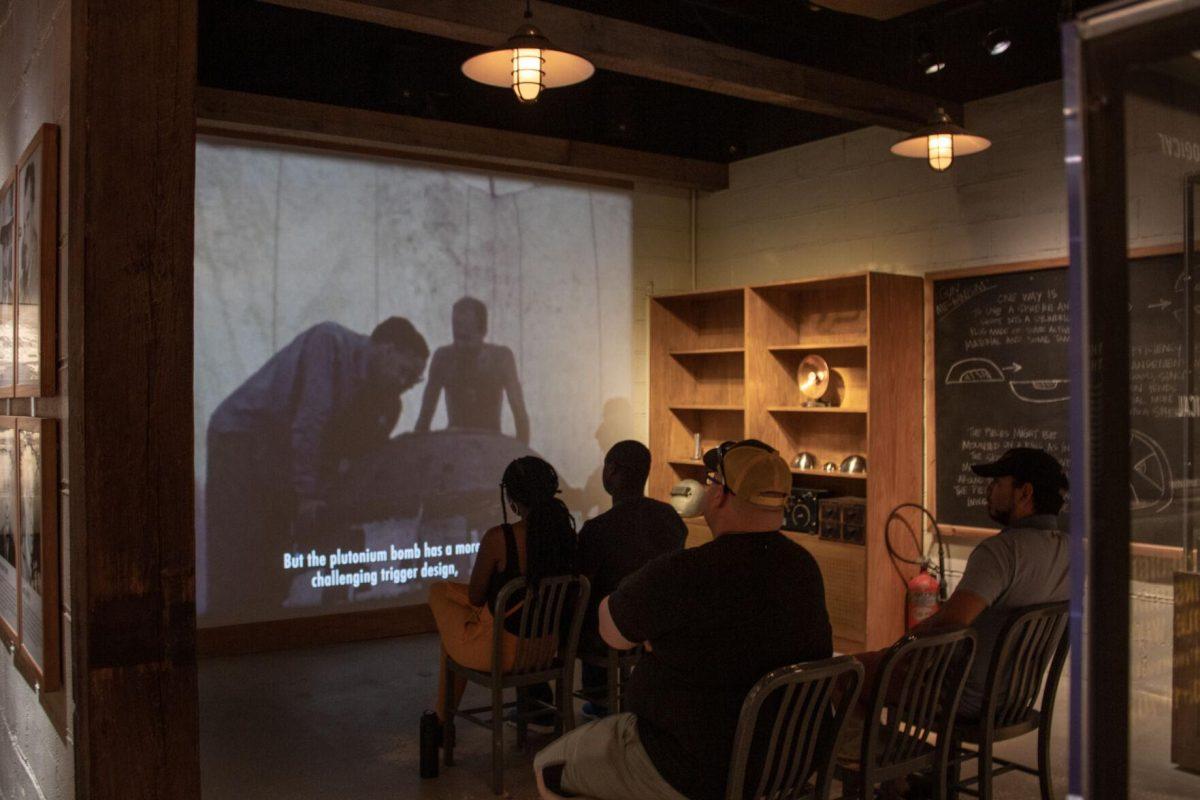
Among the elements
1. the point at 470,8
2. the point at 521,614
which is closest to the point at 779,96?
the point at 470,8

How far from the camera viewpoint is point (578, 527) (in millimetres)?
6793

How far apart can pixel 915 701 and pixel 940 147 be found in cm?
285

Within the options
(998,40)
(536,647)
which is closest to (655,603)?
(536,647)

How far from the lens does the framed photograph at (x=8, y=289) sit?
8.03ft

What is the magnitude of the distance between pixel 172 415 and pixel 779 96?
3.94 meters

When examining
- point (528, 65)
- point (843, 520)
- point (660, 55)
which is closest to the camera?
point (528, 65)

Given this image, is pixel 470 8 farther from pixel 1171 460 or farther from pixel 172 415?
pixel 1171 460

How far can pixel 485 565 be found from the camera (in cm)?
350

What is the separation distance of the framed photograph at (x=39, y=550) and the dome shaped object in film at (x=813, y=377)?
4.36m

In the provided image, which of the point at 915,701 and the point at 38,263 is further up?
the point at 38,263

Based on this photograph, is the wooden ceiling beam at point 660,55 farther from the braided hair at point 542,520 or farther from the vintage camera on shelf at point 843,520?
the vintage camera on shelf at point 843,520

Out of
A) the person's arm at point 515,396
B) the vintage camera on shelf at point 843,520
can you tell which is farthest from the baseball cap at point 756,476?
the person's arm at point 515,396

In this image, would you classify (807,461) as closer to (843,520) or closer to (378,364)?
(843,520)

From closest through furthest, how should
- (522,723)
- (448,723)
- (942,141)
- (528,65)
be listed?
(528,65)
(448,723)
(522,723)
(942,141)
